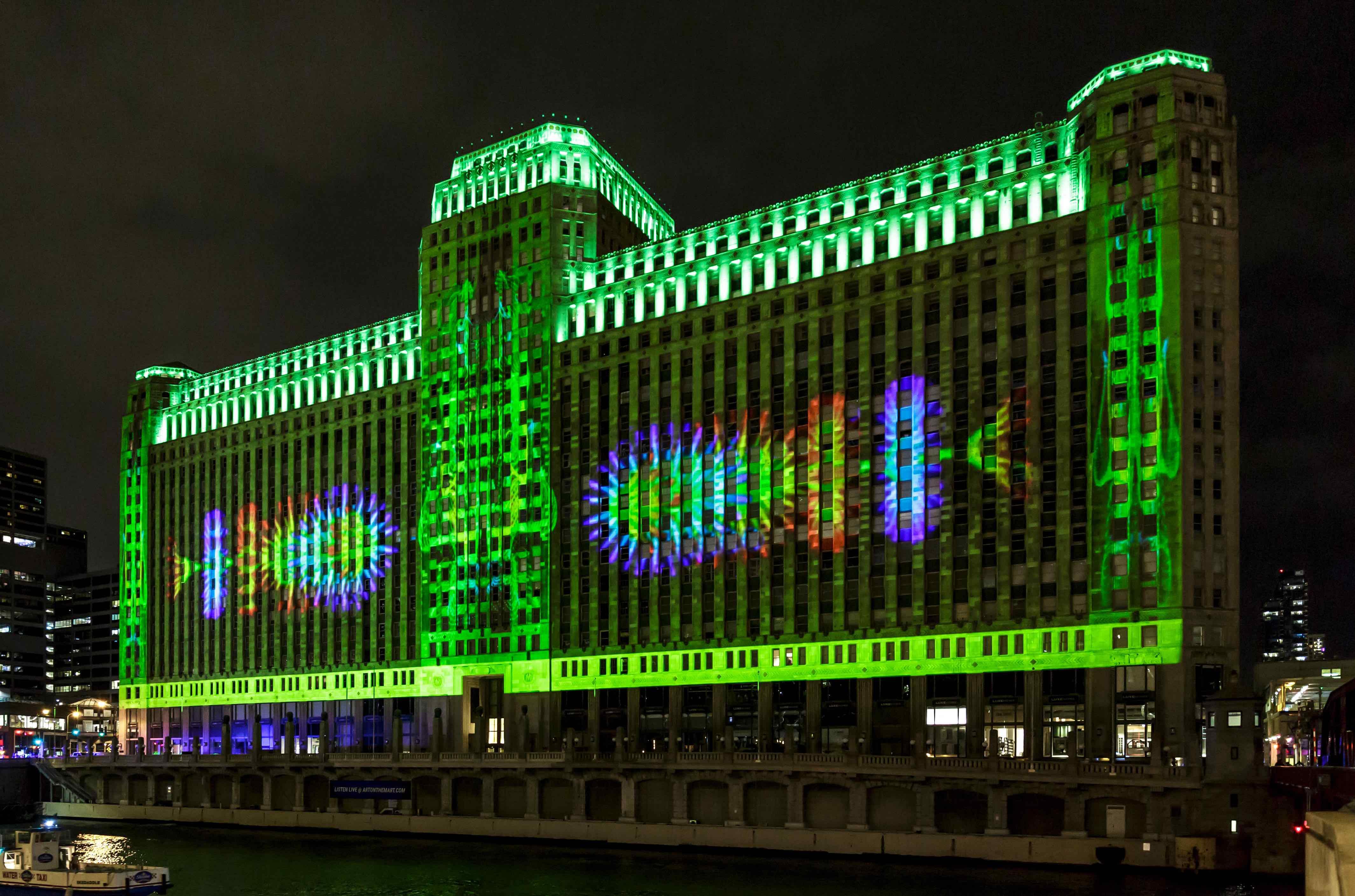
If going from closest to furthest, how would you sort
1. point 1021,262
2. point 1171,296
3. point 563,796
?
point 1171,296 → point 1021,262 → point 563,796

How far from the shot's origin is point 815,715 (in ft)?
471

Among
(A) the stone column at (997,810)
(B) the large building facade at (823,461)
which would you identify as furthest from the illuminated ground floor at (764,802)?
(B) the large building facade at (823,461)

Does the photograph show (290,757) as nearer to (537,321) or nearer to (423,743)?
(423,743)

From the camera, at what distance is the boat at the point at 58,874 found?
98500mm

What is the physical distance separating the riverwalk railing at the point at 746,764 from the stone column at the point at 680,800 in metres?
1.35

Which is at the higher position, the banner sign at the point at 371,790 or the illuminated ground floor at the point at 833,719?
the illuminated ground floor at the point at 833,719

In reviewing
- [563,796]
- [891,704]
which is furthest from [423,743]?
[891,704]

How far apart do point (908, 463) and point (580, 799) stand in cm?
5147

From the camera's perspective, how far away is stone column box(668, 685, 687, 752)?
152750 mm

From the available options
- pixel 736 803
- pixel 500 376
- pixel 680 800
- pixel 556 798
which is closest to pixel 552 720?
pixel 556 798

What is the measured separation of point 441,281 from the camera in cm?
18925

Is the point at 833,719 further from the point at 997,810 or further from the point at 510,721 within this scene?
the point at 510,721

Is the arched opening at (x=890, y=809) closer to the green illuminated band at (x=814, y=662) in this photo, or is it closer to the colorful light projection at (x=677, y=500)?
the green illuminated band at (x=814, y=662)

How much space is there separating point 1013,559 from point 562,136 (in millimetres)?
90796
